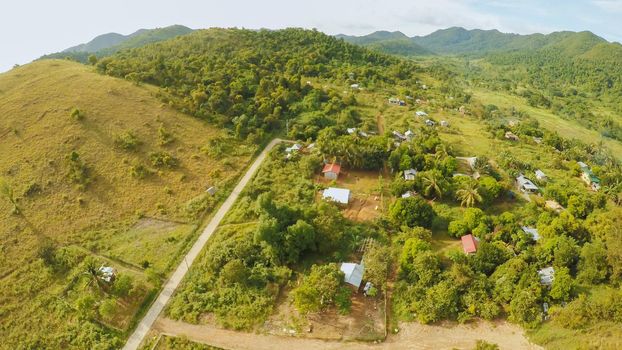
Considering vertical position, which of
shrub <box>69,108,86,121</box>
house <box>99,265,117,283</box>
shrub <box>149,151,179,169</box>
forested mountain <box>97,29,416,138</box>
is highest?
forested mountain <box>97,29,416,138</box>

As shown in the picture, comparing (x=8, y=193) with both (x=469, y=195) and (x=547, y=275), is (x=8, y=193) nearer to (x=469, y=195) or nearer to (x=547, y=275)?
(x=469, y=195)

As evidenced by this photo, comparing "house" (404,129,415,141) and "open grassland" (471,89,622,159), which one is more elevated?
"house" (404,129,415,141)

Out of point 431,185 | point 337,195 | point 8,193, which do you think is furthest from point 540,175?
point 8,193

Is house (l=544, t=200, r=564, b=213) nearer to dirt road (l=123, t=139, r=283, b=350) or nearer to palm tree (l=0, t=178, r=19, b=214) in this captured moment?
dirt road (l=123, t=139, r=283, b=350)

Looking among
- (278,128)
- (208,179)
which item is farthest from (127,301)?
(278,128)

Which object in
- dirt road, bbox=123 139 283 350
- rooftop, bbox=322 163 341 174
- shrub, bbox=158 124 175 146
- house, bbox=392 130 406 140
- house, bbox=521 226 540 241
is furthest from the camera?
house, bbox=392 130 406 140

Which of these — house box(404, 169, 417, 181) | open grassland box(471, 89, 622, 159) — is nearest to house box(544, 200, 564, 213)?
house box(404, 169, 417, 181)

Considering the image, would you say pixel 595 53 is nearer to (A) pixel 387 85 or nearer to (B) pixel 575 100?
(B) pixel 575 100
